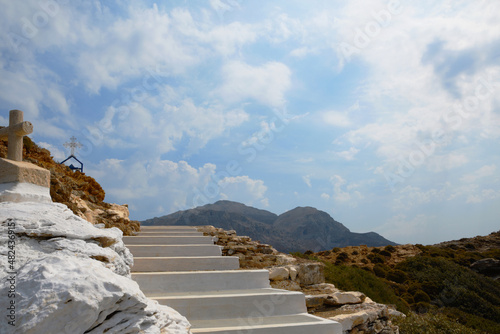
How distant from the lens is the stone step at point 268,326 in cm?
364

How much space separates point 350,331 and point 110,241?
345 centimetres

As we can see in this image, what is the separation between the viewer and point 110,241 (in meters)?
3.40

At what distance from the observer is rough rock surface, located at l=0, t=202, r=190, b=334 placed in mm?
2021

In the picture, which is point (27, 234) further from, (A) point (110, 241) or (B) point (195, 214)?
(B) point (195, 214)

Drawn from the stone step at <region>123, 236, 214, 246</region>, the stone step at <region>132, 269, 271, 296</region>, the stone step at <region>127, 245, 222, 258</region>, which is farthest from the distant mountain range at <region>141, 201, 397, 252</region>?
the stone step at <region>132, 269, 271, 296</region>

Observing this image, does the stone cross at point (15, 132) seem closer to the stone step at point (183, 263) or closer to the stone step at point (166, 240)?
the stone step at point (183, 263)

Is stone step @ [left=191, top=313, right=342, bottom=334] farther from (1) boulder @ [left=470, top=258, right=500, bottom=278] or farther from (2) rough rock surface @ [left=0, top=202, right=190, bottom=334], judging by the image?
(1) boulder @ [left=470, top=258, right=500, bottom=278]

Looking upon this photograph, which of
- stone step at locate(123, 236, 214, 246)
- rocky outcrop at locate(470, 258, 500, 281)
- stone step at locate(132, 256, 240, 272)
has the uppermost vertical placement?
stone step at locate(123, 236, 214, 246)

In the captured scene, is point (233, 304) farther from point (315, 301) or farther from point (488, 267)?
point (488, 267)

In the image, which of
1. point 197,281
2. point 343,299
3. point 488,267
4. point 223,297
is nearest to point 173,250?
point 197,281

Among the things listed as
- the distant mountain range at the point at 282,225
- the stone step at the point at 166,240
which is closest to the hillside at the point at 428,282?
the stone step at the point at 166,240

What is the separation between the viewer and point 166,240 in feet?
23.6

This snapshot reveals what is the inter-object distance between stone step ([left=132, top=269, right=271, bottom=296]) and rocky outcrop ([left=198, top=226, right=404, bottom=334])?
0.46 metres

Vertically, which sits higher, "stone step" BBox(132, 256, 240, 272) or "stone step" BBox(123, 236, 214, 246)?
"stone step" BBox(123, 236, 214, 246)
